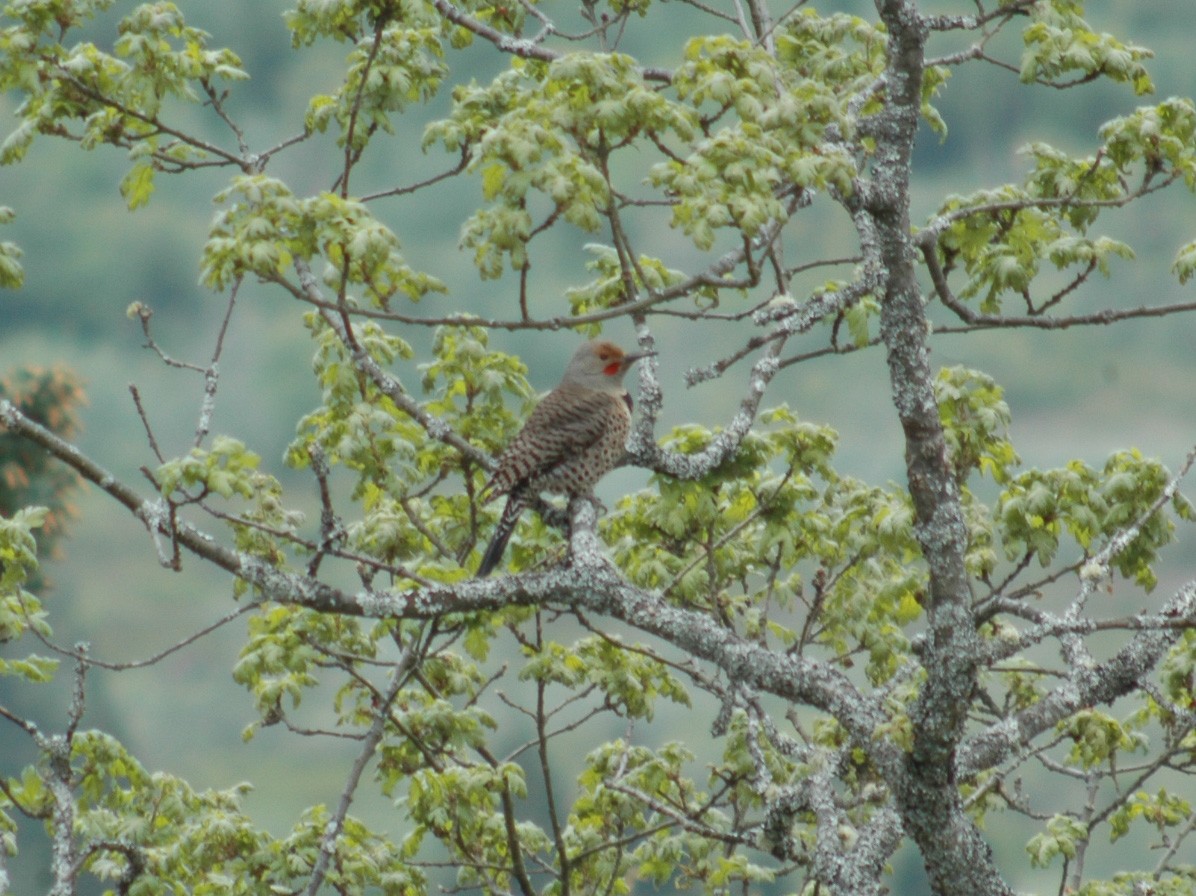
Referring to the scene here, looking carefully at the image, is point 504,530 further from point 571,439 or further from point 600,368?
point 600,368

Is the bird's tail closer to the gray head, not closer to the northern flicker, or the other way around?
the northern flicker

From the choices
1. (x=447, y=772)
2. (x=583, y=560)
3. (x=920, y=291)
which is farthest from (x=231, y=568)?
(x=920, y=291)

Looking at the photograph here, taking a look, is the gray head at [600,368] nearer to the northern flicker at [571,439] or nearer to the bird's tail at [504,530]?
the northern flicker at [571,439]

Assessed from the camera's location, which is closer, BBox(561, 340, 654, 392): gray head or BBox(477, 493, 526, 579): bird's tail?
BBox(477, 493, 526, 579): bird's tail

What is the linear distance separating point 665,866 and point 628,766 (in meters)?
0.74

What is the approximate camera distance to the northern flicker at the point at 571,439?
18.6ft

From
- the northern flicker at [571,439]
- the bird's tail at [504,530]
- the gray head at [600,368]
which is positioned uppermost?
the gray head at [600,368]

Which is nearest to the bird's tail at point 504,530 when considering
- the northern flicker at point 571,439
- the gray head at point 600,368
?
the northern flicker at point 571,439

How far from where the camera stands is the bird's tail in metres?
5.74

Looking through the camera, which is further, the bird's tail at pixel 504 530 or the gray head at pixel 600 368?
the gray head at pixel 600 368

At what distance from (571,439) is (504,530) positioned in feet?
1.58

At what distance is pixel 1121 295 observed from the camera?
1727 inches

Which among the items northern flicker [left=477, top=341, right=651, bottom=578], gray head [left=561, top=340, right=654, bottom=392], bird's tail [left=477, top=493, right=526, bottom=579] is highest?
gray head [left=561, top=340, right=654, bottom=392]

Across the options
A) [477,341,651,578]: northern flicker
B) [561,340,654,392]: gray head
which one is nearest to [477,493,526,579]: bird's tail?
[477,341,651,578]: northern flicker
